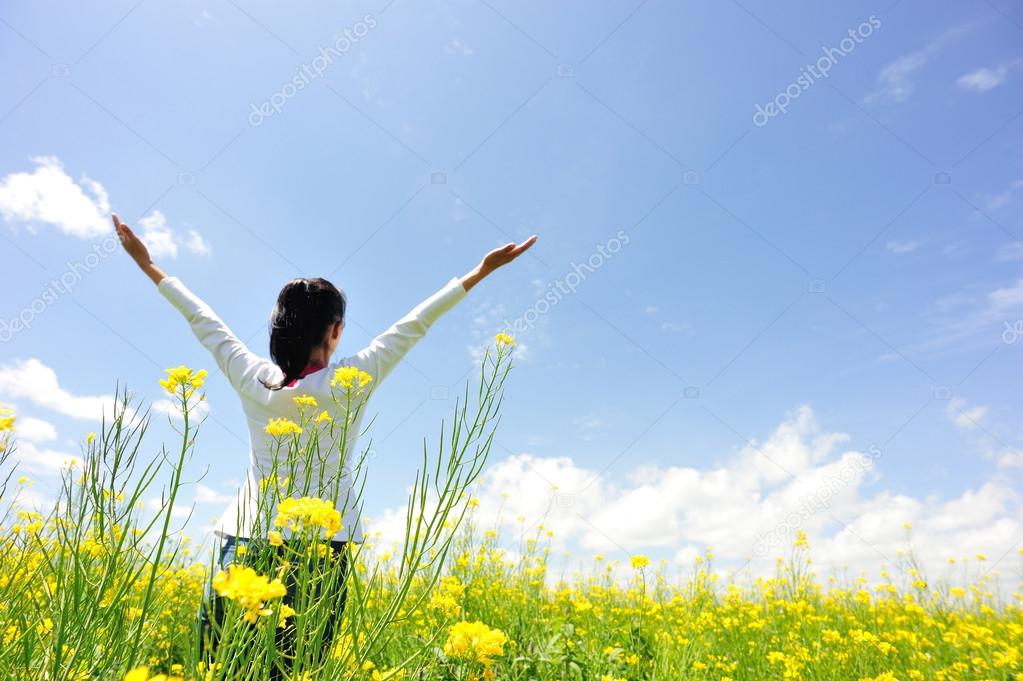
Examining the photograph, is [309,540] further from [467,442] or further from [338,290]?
[338,290]

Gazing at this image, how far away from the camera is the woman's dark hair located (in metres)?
2.34

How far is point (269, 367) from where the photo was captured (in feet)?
7.74

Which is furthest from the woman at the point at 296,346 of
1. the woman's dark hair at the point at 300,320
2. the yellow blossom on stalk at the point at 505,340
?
the yellow blossom on stalk at the point at 505,340

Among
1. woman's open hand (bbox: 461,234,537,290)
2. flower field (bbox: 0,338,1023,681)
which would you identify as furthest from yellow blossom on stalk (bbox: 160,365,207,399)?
woman's open hand (bbox: 461,234,537,290)

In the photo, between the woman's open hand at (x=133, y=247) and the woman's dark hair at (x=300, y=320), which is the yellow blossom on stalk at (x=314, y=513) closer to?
the woman's dark hair at (x=300, y=320)

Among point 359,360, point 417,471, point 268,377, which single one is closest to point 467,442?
point 417,471

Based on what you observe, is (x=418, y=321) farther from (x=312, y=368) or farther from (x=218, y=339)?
(x=218, y=339)

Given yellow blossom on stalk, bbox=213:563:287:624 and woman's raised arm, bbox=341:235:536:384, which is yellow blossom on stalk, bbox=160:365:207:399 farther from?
woman's raised arm, bbox=341:235:536:384

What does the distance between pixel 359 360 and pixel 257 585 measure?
5.22ft

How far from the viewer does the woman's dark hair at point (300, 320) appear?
2336 millimetres

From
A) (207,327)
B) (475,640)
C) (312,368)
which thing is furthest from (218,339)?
(475,640)

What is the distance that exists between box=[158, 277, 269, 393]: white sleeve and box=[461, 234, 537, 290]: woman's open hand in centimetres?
100

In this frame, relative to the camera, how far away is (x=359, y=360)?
2268 mm

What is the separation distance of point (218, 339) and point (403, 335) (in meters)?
0.84
